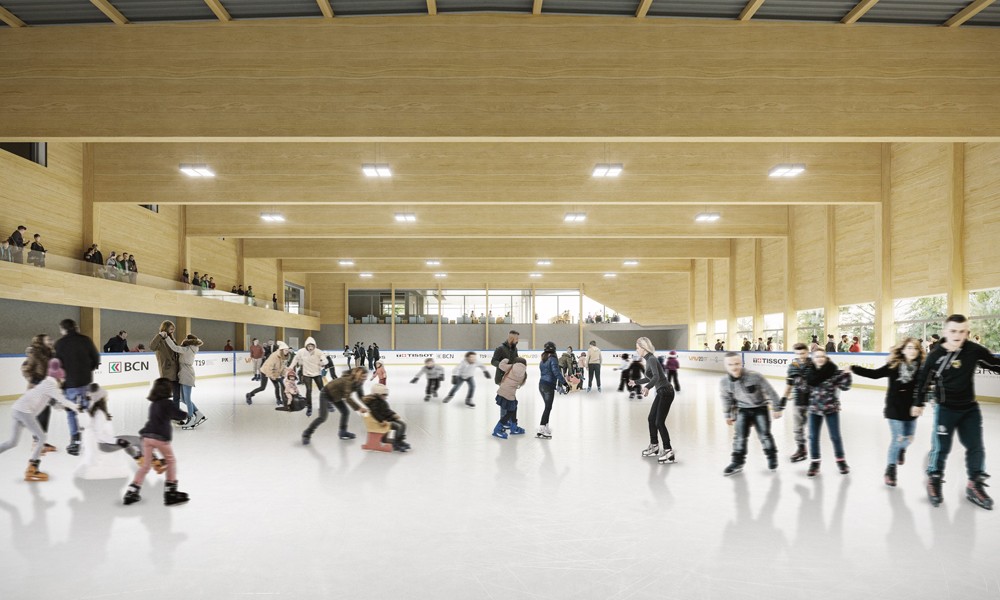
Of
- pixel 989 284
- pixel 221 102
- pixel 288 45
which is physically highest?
pixel 288 45

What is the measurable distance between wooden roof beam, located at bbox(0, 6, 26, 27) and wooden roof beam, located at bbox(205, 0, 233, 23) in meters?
3.21

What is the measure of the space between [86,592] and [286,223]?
20.8 m

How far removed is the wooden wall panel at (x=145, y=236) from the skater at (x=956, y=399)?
23699mm

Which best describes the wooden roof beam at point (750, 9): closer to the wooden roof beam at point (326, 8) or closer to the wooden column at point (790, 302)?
the wooden roof beam at point (326, 8)

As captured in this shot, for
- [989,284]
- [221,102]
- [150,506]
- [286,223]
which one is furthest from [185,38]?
[989,284]

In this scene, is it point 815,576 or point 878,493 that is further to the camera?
point 878,493

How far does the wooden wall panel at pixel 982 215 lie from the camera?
15.6 meters

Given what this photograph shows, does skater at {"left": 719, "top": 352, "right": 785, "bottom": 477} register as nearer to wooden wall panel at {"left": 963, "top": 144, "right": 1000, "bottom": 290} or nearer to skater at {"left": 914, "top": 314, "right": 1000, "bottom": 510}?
skater at {"left": 914, "top": 314, "right": 1000, "bottom": 510}

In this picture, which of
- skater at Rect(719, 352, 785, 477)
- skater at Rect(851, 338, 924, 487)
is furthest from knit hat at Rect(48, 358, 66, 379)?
skater at Rect(851, 338, 924, 487)

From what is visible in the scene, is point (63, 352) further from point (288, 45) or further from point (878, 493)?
point (878, 493)

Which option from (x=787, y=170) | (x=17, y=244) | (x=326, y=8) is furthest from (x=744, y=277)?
(x=17, y=244)

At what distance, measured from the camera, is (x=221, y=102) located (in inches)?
394

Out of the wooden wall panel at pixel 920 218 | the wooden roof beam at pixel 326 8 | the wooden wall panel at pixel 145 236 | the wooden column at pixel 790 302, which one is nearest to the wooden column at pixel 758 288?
the wooden column at pixel 790 302

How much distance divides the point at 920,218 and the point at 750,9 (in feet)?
39.9
